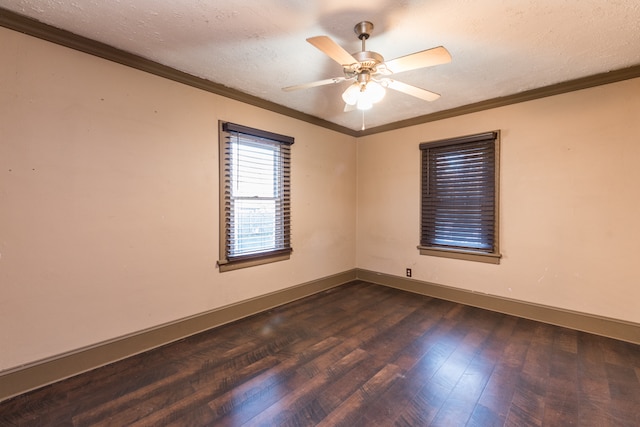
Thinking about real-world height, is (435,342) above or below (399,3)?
below

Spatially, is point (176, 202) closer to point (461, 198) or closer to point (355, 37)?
point (355, 37)

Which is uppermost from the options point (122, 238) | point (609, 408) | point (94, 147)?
point (94, 147)

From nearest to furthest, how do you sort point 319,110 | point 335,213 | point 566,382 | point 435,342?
point 566,382
point 435,342
point 319,110
point 335,213

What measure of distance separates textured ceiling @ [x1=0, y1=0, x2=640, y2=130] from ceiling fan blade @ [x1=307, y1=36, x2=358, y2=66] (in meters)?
0.29

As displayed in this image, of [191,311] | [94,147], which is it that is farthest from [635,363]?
[94,147]

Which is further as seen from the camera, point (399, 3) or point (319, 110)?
point (319, 110)

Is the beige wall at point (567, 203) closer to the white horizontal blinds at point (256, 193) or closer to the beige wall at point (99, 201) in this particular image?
the white horizontal blinds at point (256, 193)

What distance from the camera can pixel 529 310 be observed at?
3.11 m

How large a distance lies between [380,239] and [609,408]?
2.89 meters

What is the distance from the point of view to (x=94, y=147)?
2178mm

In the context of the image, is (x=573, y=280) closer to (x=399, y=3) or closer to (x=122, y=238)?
(x=399, y=3)

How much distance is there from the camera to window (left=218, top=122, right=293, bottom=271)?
2980 mm

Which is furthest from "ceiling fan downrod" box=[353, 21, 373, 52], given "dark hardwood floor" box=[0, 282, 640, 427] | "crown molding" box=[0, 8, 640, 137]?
"dark hardwood floor" box=[0, 282, 640, 427]

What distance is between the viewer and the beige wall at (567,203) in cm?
262
